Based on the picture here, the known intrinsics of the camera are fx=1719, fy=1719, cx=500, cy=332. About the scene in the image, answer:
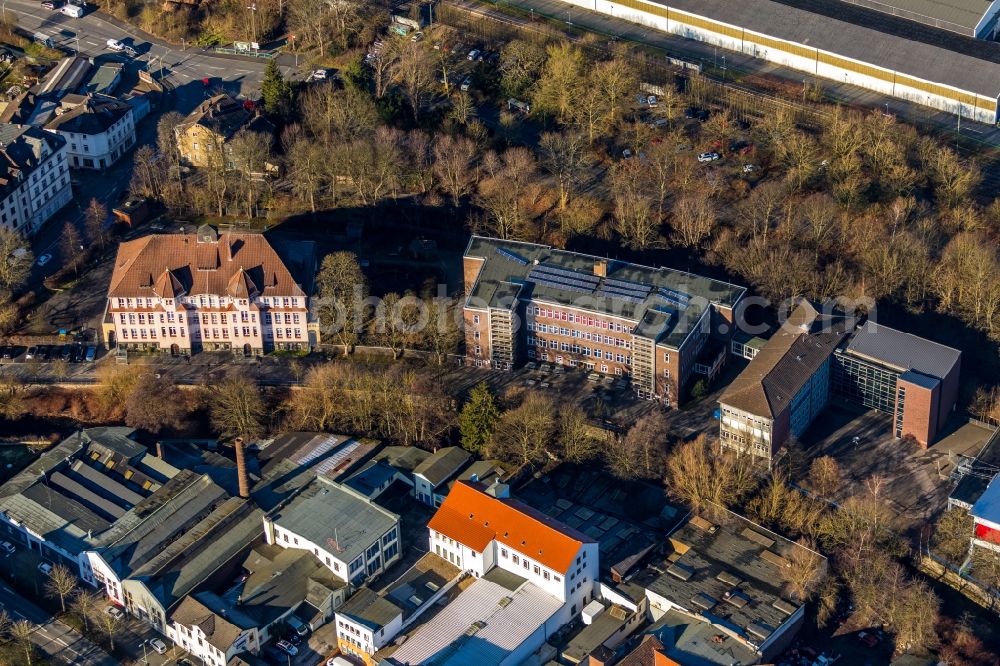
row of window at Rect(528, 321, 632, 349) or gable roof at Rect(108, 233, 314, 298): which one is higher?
gable roof at Rect(108, 233, 314, 298)

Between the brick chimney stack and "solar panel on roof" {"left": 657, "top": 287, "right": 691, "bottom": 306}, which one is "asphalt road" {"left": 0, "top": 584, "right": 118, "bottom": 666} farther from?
"solar panel on roof" {"left": 657, "top": 287, "right": 691, "bottom": 306}

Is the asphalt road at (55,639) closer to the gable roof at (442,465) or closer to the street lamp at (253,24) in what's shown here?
the gable roof at (442,465)

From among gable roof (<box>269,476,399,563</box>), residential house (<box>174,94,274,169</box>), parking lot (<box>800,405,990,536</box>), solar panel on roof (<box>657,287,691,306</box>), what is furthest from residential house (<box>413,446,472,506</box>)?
residential house (<box>174,94,274,169</box>)

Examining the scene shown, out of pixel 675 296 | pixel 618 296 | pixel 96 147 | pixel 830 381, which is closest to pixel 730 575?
pixel 830 381

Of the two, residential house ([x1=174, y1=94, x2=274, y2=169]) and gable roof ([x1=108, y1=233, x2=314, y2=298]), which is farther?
residential house ([x1=174, y1=94, x2=274, y2=169])

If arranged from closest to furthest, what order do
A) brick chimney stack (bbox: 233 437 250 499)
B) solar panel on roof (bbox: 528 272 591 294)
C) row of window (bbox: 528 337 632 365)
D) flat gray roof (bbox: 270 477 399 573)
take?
flat gray roof (bbox: 270 477 399 573), brick chimney stack (bbox: 233 437 250 499), row of window (bbox: 528 337 632 365), solar panel on roof (bbox: 528 272 591 294)

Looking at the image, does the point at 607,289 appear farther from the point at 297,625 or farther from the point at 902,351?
the point at 297,625
